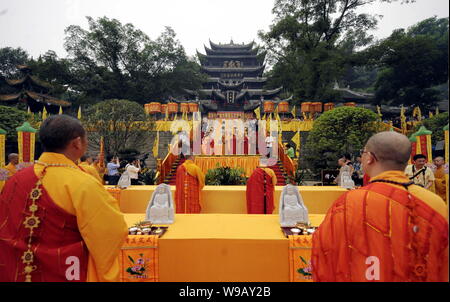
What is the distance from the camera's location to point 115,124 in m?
13.7

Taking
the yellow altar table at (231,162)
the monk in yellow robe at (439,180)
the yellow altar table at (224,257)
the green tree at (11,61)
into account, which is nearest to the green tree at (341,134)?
the yellow altar table at (231,162)

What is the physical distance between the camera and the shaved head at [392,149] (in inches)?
57.1

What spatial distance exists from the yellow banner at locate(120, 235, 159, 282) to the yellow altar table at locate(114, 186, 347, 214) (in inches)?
130

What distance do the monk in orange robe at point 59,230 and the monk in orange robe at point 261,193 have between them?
4191mm

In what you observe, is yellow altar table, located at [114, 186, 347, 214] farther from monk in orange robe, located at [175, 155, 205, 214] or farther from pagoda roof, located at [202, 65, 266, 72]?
pagoda roof, located at [202, 65, 266, 72]

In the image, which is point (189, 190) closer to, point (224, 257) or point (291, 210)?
point (291, 210)

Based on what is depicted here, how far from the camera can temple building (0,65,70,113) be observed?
2333 centimetres

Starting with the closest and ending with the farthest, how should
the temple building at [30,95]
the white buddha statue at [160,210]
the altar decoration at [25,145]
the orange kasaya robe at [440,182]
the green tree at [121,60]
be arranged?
1. the white buddha statue at [160,210]
2. the orange kasaya robe at [440,182]
3. the altar decoration at [25,145]
4. the temple building at [30,95]
5. the green tree at [121,60]

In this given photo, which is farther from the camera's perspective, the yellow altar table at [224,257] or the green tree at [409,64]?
the green tree at [409,64]

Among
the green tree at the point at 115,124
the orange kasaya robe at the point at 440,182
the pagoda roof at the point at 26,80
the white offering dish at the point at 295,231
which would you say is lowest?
the white offering dish at the point at 295,231

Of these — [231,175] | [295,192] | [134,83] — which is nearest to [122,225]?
[295,192]

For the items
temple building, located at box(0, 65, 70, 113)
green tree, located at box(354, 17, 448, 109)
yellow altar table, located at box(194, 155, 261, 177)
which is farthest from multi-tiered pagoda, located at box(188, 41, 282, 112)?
yellow altar table, located at box(194, 155, 261, 177)

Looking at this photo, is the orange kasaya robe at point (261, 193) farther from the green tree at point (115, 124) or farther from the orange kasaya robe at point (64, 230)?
the green tree at point (115, 124)

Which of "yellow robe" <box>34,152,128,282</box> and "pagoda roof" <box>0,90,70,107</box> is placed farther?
"pagoda roof" <box>0,90,70,107</box>
